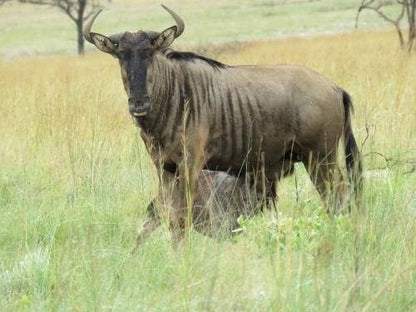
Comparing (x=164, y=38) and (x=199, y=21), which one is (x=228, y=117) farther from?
(x=199, y=21)

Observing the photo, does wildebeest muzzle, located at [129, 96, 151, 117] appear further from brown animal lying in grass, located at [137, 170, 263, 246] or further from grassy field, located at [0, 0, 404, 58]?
grassy field, located at [0, 0, 404, 58]

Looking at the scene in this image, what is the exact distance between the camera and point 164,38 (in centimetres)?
568

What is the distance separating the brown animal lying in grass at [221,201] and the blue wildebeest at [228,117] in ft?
0.39

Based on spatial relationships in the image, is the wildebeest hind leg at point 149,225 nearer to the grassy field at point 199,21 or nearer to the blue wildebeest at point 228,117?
the blue wildebeest at point 228,117

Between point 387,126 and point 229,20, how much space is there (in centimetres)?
4748

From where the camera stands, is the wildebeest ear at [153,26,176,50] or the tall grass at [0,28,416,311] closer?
the tall grass at [0,28,416,311]

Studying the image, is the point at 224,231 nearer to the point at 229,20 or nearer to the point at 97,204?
the point at 97,204

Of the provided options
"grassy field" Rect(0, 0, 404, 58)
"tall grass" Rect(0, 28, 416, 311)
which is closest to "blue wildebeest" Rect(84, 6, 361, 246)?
"tall grass" Rect(0, 28, 416, 311)

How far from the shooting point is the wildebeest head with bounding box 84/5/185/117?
5438 millimetres

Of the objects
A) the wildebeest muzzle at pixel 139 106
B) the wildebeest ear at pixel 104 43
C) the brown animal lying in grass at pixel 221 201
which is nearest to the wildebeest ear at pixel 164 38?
the wildebeest ear at pixel 104 43

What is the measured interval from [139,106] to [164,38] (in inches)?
20.4

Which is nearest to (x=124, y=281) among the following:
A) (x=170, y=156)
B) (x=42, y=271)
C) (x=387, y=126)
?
(x=42, y=271)

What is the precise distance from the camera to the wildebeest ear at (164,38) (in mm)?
5652

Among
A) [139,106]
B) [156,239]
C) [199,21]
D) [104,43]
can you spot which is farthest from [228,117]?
[199,21]
